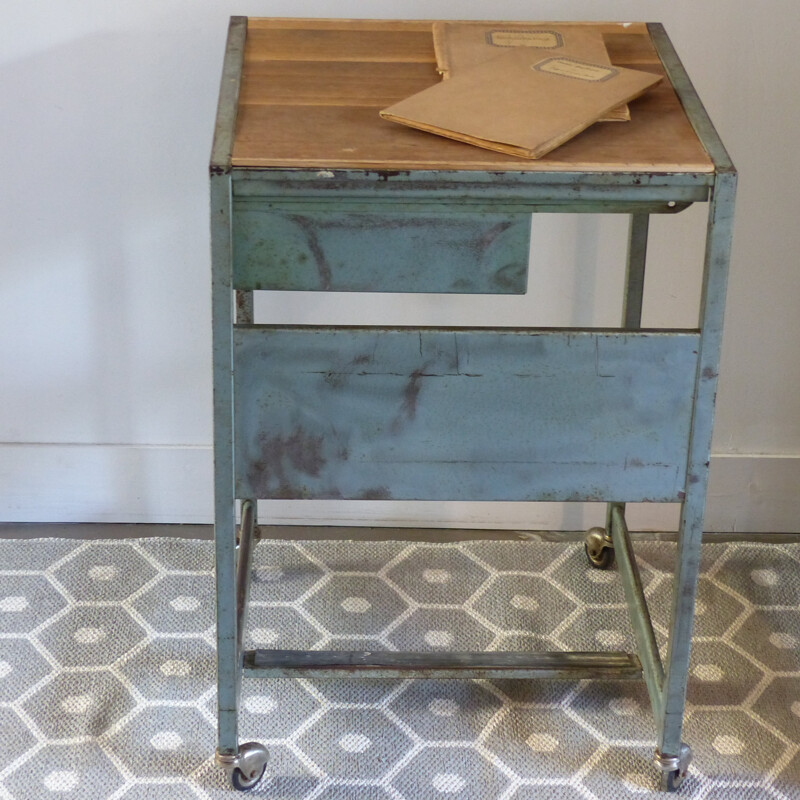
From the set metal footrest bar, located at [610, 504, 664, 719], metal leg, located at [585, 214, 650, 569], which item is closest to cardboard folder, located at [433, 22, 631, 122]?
metal leg, located at [585, 214, 650, 569]

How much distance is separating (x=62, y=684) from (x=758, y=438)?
3.88 ft

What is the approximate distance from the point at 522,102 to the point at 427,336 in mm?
271

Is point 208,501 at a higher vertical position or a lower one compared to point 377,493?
lower

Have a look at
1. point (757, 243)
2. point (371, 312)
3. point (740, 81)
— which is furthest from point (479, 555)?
point (740, 81)

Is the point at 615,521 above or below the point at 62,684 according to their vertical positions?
above

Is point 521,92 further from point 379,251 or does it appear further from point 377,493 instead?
point 377,493

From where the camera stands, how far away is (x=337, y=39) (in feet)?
5.01

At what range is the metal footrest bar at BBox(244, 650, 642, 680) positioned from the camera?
62.6 inches

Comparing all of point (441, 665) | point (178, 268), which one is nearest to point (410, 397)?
point (441, 665)

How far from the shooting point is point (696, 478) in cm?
133

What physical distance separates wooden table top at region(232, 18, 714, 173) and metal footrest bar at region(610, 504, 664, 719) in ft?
2.26

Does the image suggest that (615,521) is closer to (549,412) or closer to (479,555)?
(479,555)

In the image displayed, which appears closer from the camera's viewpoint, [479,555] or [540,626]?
[540,626]

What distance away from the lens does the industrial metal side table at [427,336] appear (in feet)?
3.93
